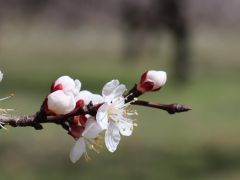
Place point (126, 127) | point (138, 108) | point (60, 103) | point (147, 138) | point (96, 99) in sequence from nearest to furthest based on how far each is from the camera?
point (60, 103) < point (96, 99) < point (126, 127) < point (147, 138) < point (138, 108)

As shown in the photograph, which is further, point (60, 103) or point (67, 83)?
point (67, 83)

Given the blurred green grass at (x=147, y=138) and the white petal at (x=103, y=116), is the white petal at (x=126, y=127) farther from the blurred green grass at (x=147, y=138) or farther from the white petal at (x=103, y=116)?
the blurred green grass at (x=147, y=138)

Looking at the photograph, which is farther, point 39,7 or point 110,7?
point 110,7

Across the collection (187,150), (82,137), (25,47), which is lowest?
(25,47)

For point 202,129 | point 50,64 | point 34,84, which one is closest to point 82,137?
point 202,129

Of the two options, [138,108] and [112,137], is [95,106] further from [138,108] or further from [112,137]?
[138,108]

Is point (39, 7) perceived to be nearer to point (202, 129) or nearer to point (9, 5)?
point (9, 5)

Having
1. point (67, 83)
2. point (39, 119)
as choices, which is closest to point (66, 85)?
point (67, 83)

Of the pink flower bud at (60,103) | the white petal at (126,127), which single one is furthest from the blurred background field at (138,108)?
the pink flower bud at (60,103)
